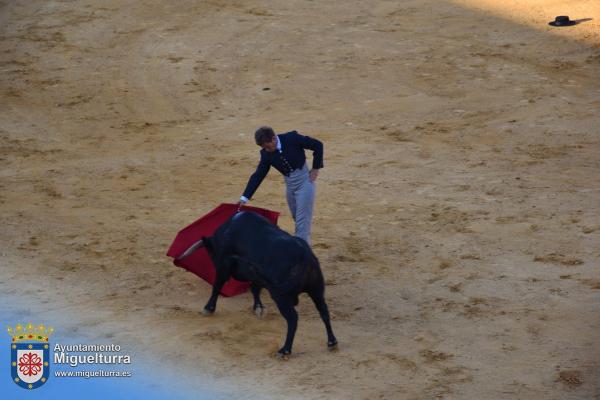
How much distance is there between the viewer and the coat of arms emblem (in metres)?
7.95

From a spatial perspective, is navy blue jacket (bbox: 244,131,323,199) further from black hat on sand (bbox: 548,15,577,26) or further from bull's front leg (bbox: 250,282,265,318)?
black hat on sand (bbox: 548,15,577,26)

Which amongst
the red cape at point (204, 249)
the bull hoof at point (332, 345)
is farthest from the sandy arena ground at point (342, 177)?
the red cape at point (204, 249)

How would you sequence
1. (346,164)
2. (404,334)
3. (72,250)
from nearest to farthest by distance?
(404,334), (72,250), (346,164)

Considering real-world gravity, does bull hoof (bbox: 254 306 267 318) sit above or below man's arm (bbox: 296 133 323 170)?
below

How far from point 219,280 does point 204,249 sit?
1.72 ft

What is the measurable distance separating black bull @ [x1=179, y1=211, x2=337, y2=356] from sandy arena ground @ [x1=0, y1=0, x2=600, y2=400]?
0.29 m

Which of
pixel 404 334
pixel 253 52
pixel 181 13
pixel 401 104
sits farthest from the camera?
pixel 181 13

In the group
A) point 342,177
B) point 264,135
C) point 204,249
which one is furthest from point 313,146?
point 342,177

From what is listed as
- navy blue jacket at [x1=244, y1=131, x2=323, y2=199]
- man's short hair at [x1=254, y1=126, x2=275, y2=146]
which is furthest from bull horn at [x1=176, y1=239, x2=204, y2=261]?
man's short hair at [x1=254, y1=126, x2=275, y2=146]

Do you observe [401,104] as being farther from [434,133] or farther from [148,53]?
[148,53]

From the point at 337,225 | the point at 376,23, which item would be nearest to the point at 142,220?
the point at 337,225

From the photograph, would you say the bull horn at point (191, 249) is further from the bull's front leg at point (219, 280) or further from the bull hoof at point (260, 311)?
the bull hoof at point (260, 311)

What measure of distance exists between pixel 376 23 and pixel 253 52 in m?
2.01

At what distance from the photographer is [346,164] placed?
38.9ft
